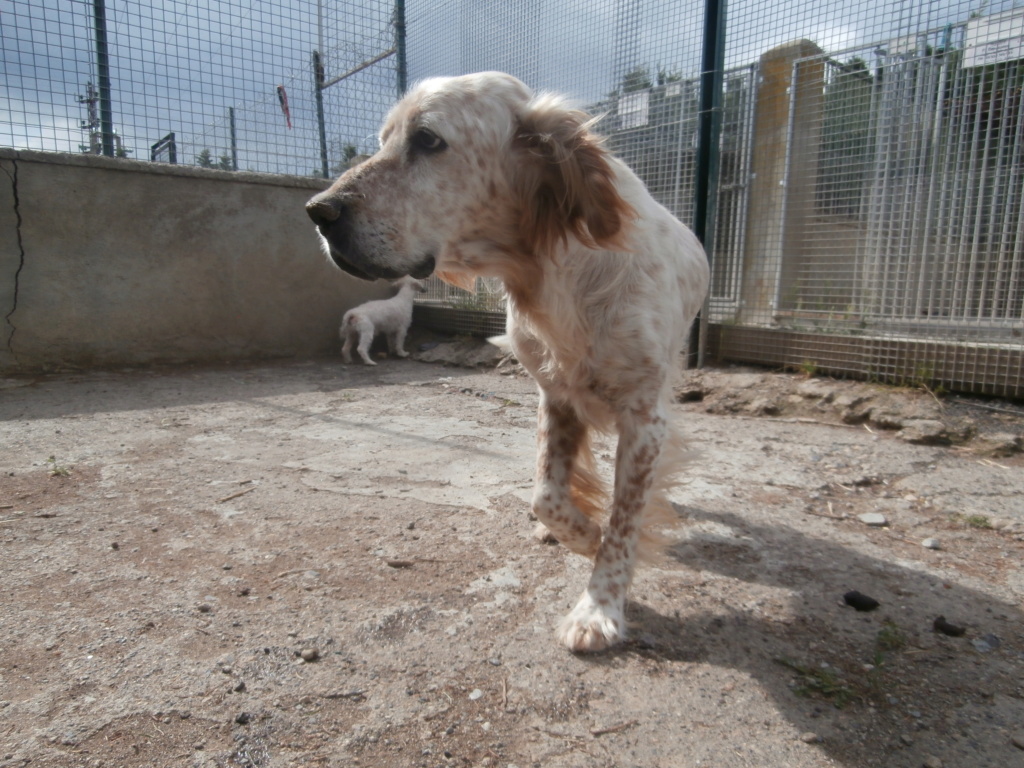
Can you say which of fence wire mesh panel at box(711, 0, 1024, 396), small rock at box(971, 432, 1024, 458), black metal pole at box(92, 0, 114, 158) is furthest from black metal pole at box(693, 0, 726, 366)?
black metal pole at box(92, 0, 114, 158)

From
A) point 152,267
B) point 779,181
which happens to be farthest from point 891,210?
point 152,267

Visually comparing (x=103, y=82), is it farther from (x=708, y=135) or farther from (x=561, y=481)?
(x=561, y=481)

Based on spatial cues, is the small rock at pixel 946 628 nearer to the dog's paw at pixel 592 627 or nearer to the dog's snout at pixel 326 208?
the dog's paw at pixel 592 627

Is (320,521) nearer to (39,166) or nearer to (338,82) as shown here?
(39,166)

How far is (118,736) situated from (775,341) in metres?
4.49

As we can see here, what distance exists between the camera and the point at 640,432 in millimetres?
1972

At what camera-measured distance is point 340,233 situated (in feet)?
5.49

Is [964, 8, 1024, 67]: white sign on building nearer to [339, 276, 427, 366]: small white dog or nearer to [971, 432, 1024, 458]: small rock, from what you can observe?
[971, 432, 1024, 458]: small rock

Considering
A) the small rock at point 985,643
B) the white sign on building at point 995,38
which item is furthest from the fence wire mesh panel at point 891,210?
the small rock at point 985,643

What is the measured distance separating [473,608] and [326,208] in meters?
1.16

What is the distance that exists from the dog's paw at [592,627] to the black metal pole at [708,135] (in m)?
3.57

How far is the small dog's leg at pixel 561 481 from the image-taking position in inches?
82.7

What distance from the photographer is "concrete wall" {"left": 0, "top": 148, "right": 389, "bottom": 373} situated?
5211mm

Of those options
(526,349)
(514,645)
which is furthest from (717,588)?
(526,349)
